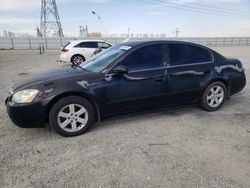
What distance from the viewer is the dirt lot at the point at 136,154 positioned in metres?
2.44

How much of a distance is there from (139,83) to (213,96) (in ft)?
5.72

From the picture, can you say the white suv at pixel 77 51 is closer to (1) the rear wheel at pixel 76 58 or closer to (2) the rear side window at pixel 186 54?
(1) the rear wheel at pixel 76 58

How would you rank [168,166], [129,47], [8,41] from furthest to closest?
[8,41] < [129,47] < [168,166]

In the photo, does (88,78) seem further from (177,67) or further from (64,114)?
(177,67)

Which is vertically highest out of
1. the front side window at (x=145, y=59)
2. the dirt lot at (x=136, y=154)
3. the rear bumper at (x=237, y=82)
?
the front side window at (x=145, y=59)

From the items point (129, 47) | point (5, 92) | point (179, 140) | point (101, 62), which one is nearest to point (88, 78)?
point (101, 62)

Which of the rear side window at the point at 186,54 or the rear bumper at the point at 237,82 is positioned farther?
the rear bumper at the point at 237,82

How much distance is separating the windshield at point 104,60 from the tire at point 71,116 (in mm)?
665

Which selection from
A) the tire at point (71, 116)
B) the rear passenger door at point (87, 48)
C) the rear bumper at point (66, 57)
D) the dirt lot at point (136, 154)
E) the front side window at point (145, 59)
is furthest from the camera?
the rear passenger door at point (87, 48)

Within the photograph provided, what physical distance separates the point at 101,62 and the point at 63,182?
2155mm

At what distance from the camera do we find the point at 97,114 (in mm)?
3596

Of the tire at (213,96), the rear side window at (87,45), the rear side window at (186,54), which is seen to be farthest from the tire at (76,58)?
the tire at (213,96)

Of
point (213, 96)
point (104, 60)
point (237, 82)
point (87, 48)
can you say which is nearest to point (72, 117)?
point (104, 60)

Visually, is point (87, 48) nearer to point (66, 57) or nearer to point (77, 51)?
point (77, 51)
